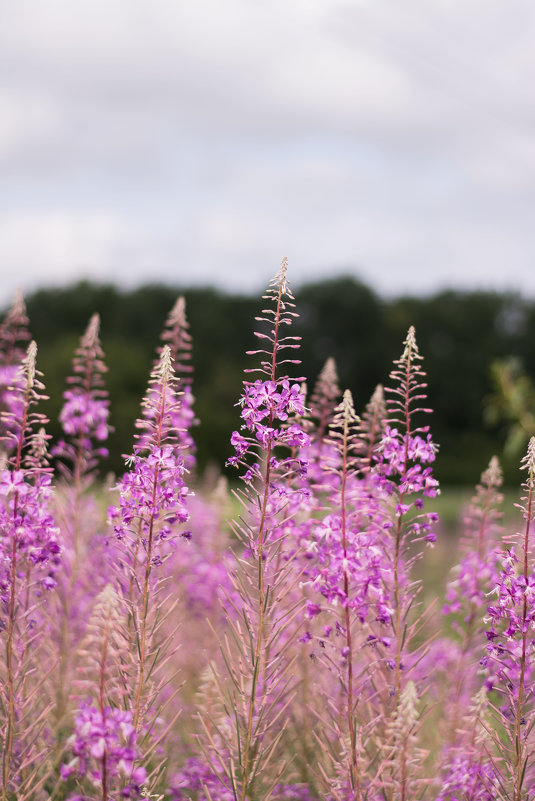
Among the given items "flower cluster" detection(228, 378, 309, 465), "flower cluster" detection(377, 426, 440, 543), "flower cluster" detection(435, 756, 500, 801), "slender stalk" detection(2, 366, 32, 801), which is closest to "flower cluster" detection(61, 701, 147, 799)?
"slender stalk" detection(2, 366, 32, 801)

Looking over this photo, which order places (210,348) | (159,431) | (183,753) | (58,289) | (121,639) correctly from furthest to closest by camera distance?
(58,289)
(210,348)
(183,753)
(121,639)
(159,431)

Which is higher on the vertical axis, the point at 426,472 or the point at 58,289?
the point at 58,289

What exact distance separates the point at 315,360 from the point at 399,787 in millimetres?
41027

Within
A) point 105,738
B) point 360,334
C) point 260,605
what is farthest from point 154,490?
point 360,334

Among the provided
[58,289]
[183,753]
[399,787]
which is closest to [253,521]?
[399,787]

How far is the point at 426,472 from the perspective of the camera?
4680 mm

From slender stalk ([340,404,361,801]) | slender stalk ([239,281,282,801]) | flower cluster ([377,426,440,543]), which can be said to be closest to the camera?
slender stalk ([340,404,361,801])

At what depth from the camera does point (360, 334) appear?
46.6 metres

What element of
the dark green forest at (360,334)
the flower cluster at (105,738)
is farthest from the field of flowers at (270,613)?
the dark green forest at (360,334)

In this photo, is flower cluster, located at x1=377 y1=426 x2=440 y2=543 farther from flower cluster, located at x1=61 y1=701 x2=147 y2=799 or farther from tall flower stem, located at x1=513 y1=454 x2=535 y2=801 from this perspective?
flower cluster, located at x1=61 y1=701 x2=147 y2=799

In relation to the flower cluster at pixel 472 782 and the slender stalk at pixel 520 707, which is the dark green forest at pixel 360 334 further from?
the slender stalk at pixel 520 707

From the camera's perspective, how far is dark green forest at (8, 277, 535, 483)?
139 ft

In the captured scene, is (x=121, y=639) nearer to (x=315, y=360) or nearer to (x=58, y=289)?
(x=315, y=360)

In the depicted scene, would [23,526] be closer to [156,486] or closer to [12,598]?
[12,598]
